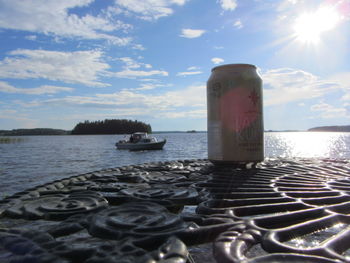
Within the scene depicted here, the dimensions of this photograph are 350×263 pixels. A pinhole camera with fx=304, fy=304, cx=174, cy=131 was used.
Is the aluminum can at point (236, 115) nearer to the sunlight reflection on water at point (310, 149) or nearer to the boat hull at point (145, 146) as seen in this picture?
the sunlight reflection on water at point (310, 149)

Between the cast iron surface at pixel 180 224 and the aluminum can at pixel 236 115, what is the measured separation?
0.77 metres

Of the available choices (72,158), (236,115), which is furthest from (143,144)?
(236,115)

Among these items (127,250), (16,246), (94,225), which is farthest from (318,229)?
(16,246)

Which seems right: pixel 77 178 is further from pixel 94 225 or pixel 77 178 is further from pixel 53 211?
pixel 94 225

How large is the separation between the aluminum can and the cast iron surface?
2.52 ft

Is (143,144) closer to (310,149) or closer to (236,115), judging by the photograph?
(310,149)

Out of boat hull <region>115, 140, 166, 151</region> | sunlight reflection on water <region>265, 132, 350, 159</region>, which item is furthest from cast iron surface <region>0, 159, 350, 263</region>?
boat hull <region>115, 140, 166, 151</region>

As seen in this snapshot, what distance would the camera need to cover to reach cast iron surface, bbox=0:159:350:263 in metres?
0.78

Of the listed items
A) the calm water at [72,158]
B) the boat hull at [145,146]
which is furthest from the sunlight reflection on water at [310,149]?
the boat hull at [145,146]

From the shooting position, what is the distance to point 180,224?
39.4 inches

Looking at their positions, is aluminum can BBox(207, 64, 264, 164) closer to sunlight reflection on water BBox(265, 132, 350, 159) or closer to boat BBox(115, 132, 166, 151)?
sunlight reflection on water BBox(265, 132, 350, 159)

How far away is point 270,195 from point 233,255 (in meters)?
0.78

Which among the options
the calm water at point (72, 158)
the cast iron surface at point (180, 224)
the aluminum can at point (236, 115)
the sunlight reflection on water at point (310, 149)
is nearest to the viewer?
the cast iron surface at point (180, 224)

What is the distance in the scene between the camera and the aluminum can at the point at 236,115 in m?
2.47
